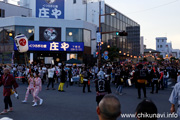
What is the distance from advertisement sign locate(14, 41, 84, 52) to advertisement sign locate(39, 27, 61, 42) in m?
0.90

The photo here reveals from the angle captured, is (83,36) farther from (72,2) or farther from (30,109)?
(30,109)

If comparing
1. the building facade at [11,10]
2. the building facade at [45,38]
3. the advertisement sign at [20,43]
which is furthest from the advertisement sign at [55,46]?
the advertisement sign at [20,43]

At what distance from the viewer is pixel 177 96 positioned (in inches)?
181

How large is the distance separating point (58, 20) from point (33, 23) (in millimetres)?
4371

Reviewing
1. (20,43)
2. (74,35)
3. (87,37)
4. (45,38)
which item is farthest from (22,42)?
(87,37)

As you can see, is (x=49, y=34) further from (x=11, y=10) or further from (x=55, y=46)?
(x=11, y=10)

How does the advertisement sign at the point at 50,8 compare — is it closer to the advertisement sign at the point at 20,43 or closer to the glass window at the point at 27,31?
the glass window at the point at 27,31

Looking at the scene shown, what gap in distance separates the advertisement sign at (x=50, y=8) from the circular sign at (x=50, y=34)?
2773mm

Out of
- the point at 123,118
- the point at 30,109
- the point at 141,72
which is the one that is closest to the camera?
the point at 123,118

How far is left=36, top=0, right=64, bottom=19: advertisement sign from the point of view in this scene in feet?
118

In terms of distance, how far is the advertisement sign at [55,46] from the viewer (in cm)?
3441

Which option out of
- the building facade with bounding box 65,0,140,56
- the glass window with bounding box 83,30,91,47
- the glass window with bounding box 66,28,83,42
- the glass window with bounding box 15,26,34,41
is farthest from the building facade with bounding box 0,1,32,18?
the glass window with bounding box 83,30,91,47

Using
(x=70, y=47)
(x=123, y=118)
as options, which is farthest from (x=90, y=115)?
(x=70, y=47)

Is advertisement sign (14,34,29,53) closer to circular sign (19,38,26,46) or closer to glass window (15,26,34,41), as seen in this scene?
circular sign (19,38,26,46)
